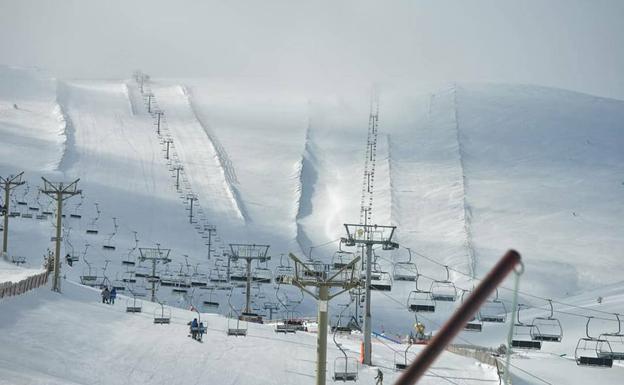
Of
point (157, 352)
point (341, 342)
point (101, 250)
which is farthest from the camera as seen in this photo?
point (101, 250)

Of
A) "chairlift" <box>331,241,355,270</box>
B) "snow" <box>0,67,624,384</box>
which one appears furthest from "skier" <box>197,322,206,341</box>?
"chairlift" <box>331,241,355,270</box>

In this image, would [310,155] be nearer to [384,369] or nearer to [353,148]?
[353,148]

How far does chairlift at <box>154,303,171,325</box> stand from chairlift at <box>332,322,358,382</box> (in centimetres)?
460

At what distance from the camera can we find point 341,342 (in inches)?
1208

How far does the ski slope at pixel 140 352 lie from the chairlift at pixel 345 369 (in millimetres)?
236

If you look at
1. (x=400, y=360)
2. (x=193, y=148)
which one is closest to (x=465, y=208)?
(x=193, y=148)

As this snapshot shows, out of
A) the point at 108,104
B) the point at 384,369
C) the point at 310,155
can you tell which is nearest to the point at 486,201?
the point at 310,155

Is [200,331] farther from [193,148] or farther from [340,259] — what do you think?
[193,148]

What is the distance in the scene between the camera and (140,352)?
2273cm

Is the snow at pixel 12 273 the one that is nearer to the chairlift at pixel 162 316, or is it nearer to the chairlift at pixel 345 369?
the chairlift at pixel 162 316

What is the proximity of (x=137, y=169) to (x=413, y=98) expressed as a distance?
101 feet

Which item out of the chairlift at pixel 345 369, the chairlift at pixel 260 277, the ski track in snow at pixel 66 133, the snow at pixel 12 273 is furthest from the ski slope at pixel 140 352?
the ski track in snow at pixel 66 133

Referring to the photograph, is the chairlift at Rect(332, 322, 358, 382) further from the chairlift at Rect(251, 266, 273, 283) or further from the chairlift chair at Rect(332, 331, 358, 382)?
the chairlift at Rect(251, 266, 273, 283)

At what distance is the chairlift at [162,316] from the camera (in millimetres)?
26188
